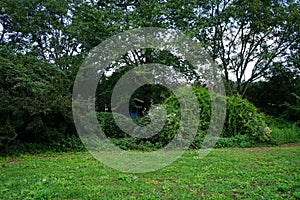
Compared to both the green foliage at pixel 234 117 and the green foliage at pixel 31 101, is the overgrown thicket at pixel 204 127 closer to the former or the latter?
the green foliage at pixel 234 117

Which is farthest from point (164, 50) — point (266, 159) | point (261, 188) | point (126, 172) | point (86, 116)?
point (261, 188)

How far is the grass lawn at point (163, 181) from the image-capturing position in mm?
3291

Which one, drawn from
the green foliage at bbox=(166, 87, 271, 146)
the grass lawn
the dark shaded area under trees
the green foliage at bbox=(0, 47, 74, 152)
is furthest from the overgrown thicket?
the grass lawn

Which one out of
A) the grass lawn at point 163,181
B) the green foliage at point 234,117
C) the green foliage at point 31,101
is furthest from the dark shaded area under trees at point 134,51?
the grass lawn at point 163,181

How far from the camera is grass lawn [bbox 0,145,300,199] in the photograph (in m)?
3.29

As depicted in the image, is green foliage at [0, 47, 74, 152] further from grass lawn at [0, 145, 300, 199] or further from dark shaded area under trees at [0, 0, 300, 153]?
grass lawn at [0, 145, 300, 199]

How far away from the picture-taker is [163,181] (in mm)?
3955

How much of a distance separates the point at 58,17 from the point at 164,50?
28.5 ft

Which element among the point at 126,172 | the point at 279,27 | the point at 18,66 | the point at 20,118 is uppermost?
the point at 279,27

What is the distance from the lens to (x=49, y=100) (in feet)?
23.8

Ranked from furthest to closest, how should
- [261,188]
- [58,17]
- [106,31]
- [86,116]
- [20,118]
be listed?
[58,17]
[106,31]
[86,116]
[20,118]
[261,188]

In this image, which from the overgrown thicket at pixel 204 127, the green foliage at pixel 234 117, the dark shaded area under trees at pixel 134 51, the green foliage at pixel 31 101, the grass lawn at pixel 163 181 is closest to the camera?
the grass lawn at pixel 163 181

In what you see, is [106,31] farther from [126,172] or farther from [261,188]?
[261,188]

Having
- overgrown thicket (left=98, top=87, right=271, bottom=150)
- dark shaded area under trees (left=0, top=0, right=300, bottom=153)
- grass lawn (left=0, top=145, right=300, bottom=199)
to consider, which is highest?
dark shaded area under trees (left=0, top=0, right=300, bottom=153)
